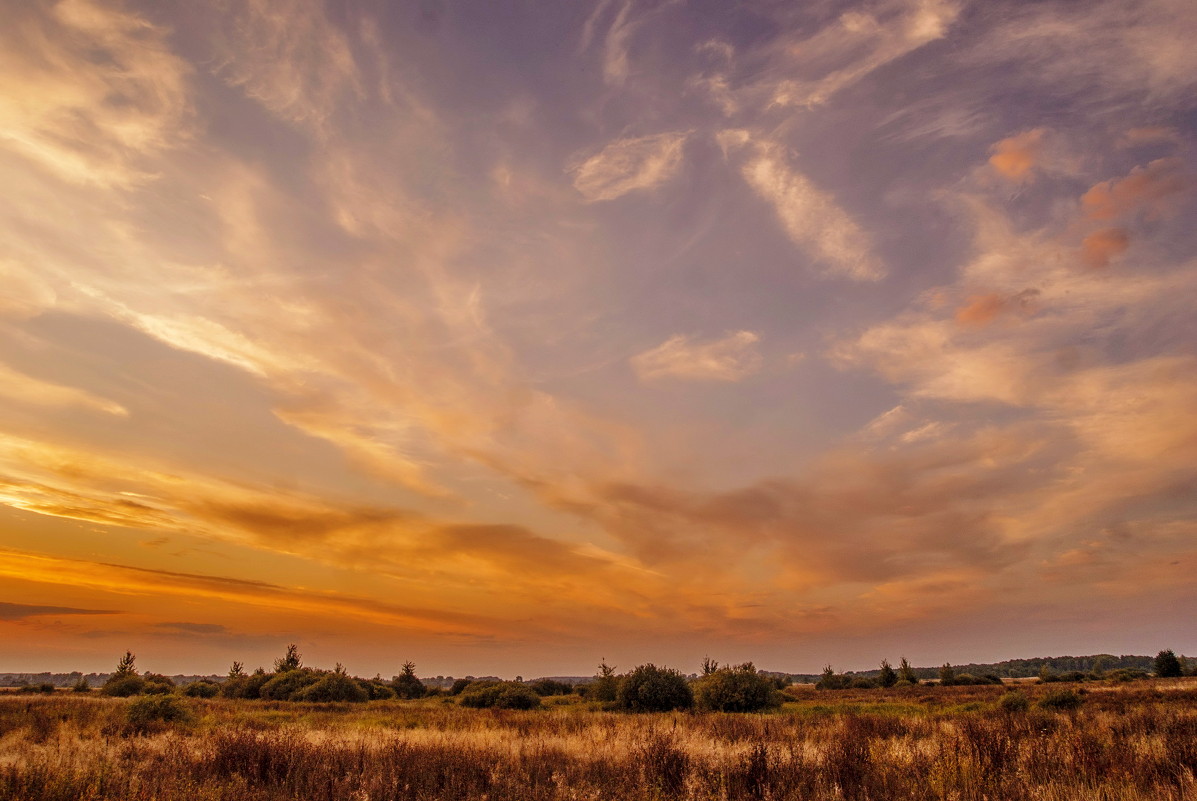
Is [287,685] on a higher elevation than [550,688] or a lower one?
higher

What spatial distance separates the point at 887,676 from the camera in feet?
248

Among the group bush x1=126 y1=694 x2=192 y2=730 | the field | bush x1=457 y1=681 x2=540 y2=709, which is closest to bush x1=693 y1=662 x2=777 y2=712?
bush x1=457 y1=681 x2=540 y2=709

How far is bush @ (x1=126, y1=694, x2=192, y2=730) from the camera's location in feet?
74.7

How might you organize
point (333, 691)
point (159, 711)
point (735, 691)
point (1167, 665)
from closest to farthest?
point (159, 711), point (735, 691), point (333, 691), point (1167, 665)

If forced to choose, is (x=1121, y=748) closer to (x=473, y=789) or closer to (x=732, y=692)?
(x=473, y=789)

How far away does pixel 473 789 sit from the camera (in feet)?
33.2

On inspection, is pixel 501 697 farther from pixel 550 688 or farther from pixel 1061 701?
pixel 550 688

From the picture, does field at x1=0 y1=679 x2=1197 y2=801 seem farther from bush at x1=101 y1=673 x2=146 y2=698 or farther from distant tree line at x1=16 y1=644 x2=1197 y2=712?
bush at x1=101 y1=673 x2=146 y2=698

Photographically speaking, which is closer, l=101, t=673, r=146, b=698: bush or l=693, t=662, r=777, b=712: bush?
l=693, t=662, r=777, b=712: bush

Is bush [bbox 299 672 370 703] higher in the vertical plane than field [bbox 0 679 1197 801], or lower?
lower

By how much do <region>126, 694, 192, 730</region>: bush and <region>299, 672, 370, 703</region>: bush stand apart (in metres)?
22.1

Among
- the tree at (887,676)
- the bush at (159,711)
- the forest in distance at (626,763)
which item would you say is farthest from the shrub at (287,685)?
the tree at (887,676)

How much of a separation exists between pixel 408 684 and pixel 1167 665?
92.0m

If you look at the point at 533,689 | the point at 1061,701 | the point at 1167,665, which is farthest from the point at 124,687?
the point at 1167,665
